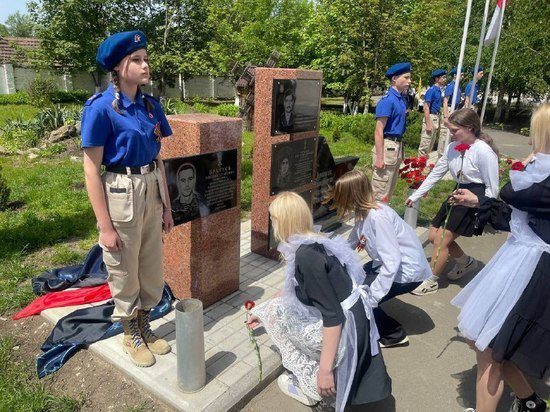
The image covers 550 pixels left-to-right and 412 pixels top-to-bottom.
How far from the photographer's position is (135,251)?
2.88 meters

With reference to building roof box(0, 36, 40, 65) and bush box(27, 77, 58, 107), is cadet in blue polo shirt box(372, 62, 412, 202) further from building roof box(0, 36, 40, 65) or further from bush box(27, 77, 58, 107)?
building roof box(0, 36, 40, 65)

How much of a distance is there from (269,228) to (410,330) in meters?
1.89

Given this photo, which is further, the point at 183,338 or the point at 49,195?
the point at 49,195

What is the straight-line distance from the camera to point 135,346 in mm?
3098

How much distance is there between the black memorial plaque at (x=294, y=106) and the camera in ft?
14.5

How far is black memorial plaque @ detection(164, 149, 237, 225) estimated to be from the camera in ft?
11.0

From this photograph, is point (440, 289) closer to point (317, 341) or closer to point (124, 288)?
point (317, 341)

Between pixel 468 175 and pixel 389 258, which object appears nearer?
pixel 389 258

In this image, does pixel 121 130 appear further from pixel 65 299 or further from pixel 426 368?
pixel 426 368

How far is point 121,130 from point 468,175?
3.10m

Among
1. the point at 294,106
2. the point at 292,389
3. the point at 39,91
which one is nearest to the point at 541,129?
the point at 292,389

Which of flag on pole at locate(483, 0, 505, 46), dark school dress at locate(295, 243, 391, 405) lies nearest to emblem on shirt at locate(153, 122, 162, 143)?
dark school dress at locate(295, 243, 391, 405)

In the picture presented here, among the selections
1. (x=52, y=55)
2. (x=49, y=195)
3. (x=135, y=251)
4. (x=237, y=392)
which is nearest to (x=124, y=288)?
(x=135, y=251)

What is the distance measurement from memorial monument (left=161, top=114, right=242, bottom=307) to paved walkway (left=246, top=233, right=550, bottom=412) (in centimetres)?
124
